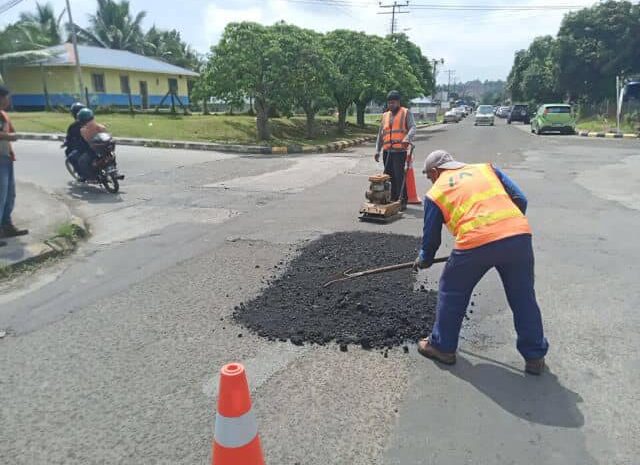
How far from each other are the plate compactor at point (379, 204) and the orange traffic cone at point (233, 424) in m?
5.41

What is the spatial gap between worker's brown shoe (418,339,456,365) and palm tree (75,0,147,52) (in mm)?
49071

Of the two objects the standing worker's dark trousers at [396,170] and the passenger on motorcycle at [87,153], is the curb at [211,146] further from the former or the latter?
the standing worker's dark trousers at [396,170]

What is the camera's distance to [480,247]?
3.16m

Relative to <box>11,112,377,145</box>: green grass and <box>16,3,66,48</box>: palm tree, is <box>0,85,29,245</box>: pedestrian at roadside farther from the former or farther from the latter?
<box>16,3,66,48</box>: palm tree

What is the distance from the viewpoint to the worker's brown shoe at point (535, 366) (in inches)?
130

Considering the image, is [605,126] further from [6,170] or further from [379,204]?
[6,170]

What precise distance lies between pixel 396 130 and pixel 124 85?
33.1m

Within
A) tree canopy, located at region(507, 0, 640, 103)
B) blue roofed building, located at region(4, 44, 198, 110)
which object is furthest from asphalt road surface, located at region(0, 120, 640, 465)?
tree canopy, located at region(507, 0, 640, 103)

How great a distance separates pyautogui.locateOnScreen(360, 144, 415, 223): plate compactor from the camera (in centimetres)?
736

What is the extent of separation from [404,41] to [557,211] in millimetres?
34967

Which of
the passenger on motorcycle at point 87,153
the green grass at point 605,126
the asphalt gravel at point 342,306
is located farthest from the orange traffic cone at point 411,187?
the green grass at point 605,126

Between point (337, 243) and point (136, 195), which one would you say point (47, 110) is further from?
point (337, 243)

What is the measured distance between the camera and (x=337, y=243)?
6254 mm

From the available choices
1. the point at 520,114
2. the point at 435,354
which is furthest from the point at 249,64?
the point at 520,114
